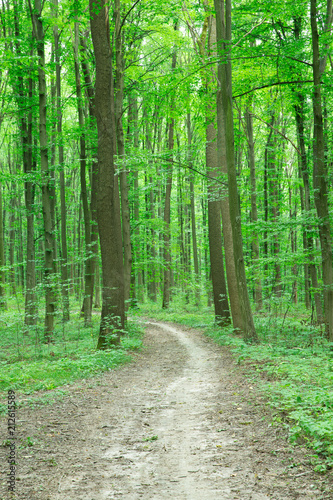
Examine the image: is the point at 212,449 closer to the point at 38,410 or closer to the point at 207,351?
the point at 38,410

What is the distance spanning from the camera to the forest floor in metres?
3.26

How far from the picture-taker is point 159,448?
421 cm

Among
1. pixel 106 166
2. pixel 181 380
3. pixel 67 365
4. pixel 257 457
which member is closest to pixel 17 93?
pixel 106 166

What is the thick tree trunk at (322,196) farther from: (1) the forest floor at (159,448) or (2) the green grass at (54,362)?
(2) the green grass at (54,362)

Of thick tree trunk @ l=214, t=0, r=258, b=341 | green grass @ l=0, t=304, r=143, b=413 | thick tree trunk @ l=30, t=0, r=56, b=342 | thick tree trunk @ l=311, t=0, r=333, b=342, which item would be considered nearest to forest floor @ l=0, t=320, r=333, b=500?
green grass @ l=0, t=304, r=143, b=413

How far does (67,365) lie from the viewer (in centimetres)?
784

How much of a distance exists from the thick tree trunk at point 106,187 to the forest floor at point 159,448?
2.81m

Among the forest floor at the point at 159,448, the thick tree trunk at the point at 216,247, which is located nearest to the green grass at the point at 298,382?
the forest floor at the point at 159,448

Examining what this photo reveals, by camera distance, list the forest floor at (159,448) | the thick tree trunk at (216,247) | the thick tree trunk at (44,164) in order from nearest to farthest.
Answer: the forest floor at (159,448)
the thick tree trunk at (44,164)
the thick tree trunk at (216,247)

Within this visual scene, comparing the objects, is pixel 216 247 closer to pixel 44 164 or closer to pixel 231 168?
pixel 231 168

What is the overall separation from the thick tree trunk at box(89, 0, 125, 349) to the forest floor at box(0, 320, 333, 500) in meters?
2.81

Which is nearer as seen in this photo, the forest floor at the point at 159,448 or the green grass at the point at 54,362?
the forest floor at the point at 159,448

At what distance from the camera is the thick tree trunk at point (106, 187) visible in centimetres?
947

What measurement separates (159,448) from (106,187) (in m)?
6.74
